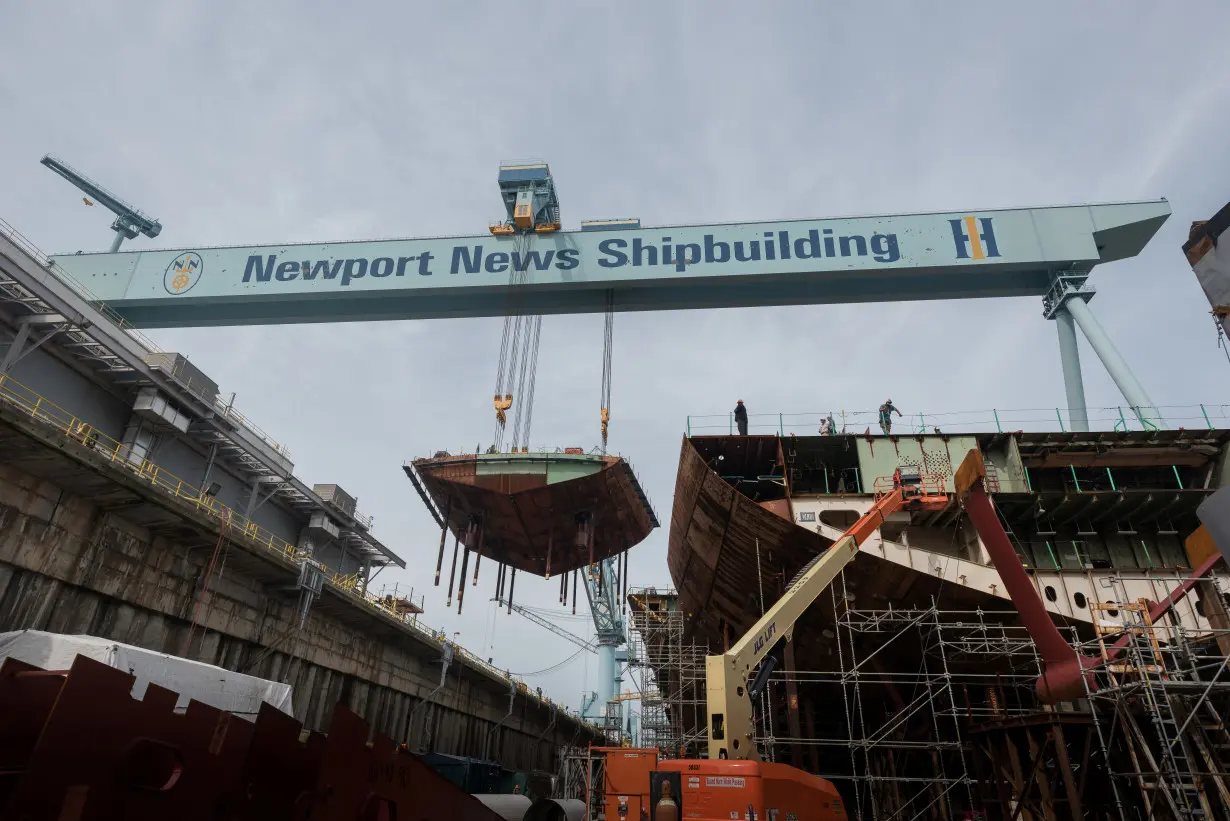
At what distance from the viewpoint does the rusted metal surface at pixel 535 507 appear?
20406mm

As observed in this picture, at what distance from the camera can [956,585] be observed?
543 inches

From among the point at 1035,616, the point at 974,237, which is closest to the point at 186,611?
the point at 1035,616

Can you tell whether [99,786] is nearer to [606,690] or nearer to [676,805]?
[676,805]

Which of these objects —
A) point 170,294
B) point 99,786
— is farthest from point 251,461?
point 99,786

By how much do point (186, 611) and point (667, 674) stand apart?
18.9 meters

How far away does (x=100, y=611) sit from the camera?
41.0 ft

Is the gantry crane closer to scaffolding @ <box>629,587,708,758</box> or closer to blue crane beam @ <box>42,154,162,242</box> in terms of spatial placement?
blue crane beam @ <box>42,154,162,242</box>

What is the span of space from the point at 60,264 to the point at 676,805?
25.7 metres

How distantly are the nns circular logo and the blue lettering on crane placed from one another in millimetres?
1659

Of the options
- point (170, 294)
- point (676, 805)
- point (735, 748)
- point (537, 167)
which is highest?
point (537, 167)

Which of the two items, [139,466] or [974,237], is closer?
[139,466]

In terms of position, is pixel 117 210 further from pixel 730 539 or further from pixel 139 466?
pixel 730 539

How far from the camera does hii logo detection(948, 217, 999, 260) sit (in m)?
19.7

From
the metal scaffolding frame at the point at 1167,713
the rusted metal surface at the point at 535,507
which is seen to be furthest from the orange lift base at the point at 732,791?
the rusted metal surface at the point at 535,507
